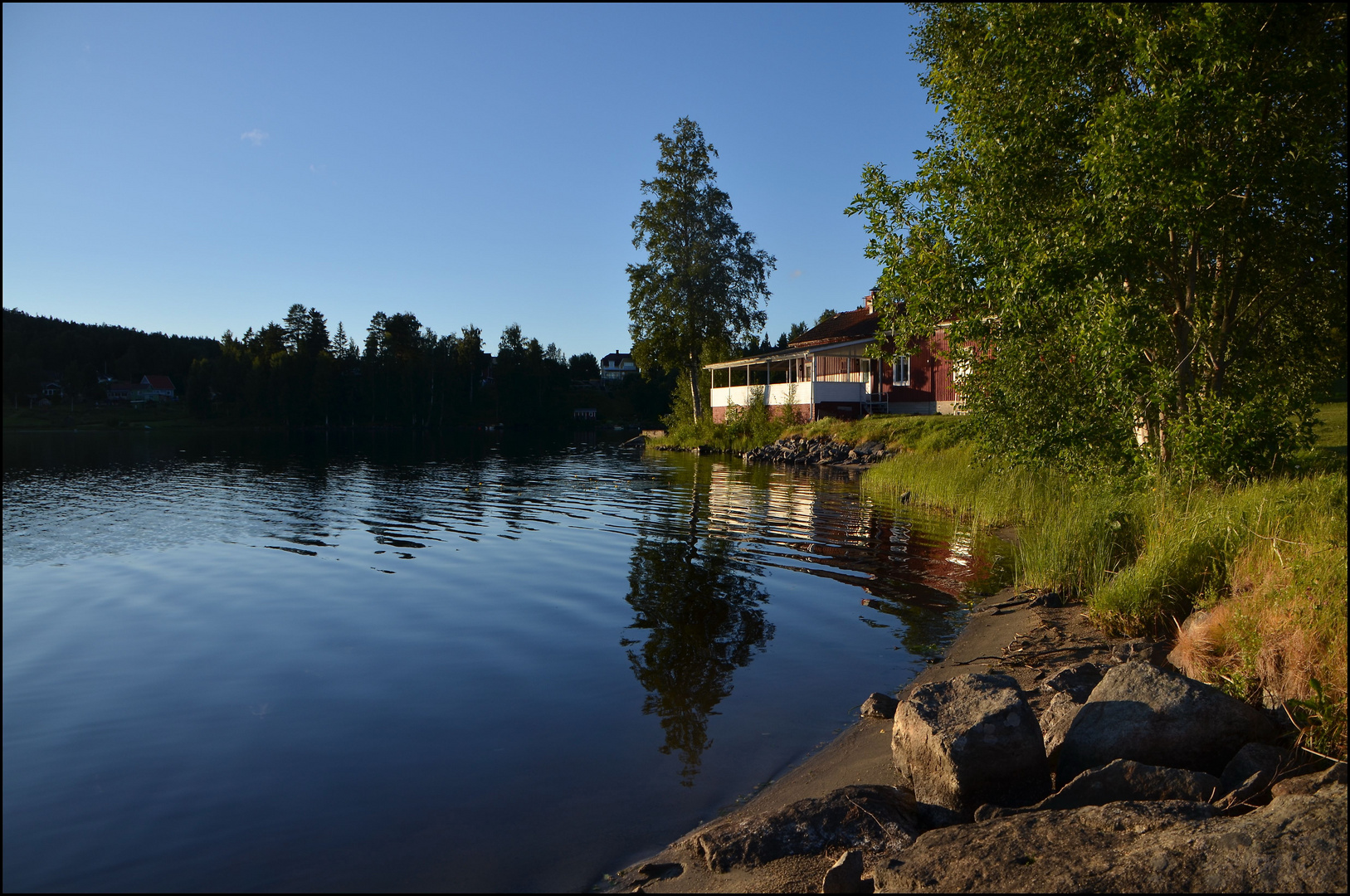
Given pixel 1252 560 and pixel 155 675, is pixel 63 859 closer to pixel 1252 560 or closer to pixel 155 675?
pixel 155 675

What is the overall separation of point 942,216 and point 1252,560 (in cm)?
789

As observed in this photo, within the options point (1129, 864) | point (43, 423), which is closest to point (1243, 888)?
point (1129, 864)

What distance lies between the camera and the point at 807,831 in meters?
4.70

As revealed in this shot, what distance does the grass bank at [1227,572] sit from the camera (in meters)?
5.14

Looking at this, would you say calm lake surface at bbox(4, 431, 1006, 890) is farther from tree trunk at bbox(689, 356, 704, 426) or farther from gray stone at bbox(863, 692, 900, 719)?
tree trunk at bbox(689, 356, 704, 426)

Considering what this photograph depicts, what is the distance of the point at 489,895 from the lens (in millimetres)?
4391

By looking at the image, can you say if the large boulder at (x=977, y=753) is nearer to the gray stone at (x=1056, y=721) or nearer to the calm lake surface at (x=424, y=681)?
the gray stone at (x=1056, y=721)

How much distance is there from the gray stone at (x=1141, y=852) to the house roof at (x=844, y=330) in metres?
40.8

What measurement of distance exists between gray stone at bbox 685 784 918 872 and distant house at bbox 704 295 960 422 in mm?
34277

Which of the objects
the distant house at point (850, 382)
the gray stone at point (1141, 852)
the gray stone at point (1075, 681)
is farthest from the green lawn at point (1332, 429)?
the gray stone at point (1141, 852)

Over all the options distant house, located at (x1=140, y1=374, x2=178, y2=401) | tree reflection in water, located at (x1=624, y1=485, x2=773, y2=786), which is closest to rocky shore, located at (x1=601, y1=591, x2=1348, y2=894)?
tree reflection in water, located at (x1=624, y1=485, x2=773, y2=786)

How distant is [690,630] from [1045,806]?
206 inches

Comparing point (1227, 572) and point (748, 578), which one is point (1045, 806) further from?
point (748, 578)

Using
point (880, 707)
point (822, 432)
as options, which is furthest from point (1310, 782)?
point (822, 432)
